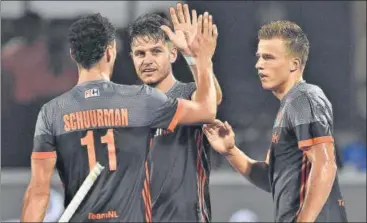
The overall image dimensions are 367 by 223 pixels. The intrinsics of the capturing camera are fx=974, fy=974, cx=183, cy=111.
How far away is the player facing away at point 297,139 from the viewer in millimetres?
5000

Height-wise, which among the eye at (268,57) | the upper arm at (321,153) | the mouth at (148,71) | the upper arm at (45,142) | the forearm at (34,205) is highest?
the eye at (268,57)

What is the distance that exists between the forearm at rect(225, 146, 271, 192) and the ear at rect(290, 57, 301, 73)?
65cm

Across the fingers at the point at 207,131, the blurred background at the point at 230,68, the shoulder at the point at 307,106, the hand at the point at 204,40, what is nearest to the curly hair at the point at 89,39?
the hand at the point at 204,40

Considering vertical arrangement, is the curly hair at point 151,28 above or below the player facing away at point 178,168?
above

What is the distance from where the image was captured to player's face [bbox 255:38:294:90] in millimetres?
5441

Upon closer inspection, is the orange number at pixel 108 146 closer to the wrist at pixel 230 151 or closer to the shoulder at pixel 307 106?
the shoulder at pixel 307 106

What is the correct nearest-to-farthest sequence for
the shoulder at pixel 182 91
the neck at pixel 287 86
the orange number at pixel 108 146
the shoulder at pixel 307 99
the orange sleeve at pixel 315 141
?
the orange number at pixel 108 146 → the orange sleeve at pixel 315 141 → the shoulder at pixel 307 99 → the neck at pixel 287 86 → the shoulder at pixel 182 91

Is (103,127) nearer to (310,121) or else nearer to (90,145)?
(90,145)

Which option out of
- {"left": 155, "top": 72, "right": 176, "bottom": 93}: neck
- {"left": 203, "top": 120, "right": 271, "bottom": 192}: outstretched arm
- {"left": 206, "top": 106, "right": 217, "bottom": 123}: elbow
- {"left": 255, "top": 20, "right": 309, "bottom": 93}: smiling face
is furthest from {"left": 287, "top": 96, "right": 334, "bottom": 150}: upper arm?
{"left": 155, "top": 72, "right": 176, "bottom": 93}: neck

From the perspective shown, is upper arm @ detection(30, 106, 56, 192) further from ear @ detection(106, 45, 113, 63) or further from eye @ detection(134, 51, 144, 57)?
eye @ detection(134, 51, 144, 57)

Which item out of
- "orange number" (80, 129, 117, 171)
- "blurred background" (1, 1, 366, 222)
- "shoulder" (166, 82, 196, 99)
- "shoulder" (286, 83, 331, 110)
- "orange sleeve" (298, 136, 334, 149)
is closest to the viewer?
"orange number" (80, 129, 117, 171)

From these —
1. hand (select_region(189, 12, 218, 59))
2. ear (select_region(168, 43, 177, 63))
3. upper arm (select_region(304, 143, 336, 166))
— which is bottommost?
upper arm (select_region(304, 143, 336, 166))

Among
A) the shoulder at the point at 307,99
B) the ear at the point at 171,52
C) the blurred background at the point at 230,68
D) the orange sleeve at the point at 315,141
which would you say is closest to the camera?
the orange sleeve at the point at 315,141

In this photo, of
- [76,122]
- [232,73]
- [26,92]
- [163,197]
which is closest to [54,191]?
[26,92]
